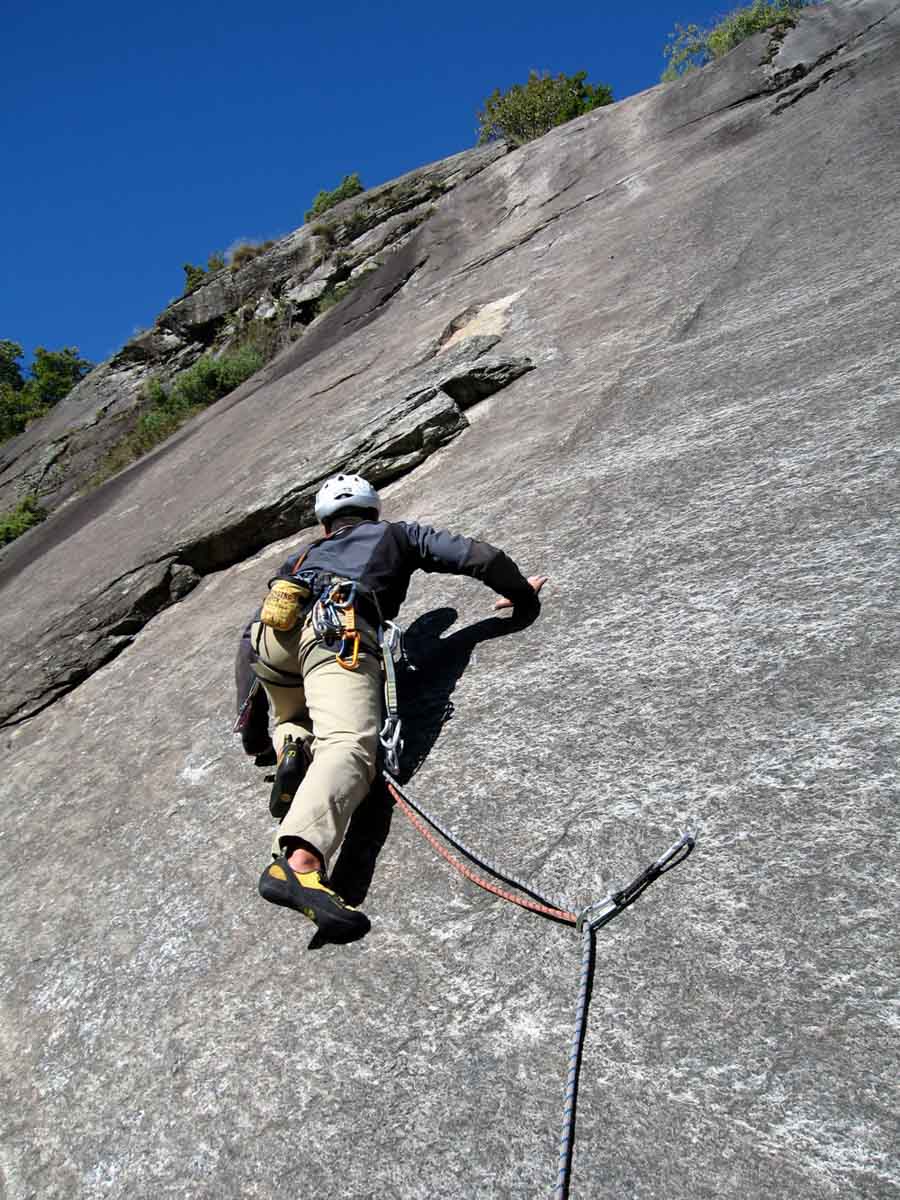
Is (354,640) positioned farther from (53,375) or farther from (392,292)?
(53,375)

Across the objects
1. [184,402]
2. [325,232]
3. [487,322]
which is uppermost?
[325,232]

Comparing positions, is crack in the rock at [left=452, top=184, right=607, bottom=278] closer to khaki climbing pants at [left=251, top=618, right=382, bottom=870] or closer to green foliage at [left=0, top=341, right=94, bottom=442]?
khaki climbing pants at [left=251, top=618, right=382, bottom=870]

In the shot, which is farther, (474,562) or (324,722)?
(474,562)

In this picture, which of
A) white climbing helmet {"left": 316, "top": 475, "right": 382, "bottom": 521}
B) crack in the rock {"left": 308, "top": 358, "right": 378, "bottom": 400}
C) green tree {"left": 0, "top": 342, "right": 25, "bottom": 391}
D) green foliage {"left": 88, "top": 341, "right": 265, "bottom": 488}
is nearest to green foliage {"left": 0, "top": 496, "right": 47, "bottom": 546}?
green foliage {"left": 88, "top": 341, "right": 265, "bottom": 488}

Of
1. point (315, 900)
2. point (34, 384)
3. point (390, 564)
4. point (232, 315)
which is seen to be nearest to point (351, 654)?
point (390, 564)

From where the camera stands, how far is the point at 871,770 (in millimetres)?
2283

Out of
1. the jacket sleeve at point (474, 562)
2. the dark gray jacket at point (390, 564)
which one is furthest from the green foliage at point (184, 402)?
the jacket sleeve at point (474, 562)

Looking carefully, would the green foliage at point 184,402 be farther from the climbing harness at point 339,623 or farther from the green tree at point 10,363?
the green tree at point 10,363

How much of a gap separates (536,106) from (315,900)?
2579 centimetres

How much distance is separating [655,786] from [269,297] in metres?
17.2

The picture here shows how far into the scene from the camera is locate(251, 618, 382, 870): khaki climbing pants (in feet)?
8.94

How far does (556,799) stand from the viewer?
107 inches

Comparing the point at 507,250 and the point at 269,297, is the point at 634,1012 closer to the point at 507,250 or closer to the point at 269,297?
the point at 507,250

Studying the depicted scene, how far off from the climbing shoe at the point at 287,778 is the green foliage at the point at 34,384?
→ 2703cm
